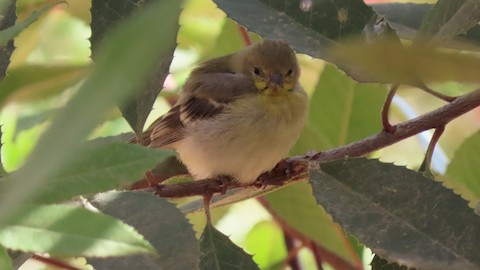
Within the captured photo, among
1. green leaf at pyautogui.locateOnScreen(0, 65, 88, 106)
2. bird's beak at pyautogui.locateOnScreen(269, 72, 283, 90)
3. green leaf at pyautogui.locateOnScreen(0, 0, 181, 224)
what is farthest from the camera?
bird's beak at pyautogui.locateOnScreen(269, 72, 283, 90)

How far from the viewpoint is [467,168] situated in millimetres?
1325

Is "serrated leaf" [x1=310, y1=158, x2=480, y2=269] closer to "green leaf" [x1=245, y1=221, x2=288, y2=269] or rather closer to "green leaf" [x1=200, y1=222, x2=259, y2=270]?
"green leaf" [x1=200, y1=222, x2=259, y2=270]

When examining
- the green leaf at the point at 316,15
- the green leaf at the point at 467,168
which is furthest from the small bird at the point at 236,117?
the green leaf at the point at 316,15

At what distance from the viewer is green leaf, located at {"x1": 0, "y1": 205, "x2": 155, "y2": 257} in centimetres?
54

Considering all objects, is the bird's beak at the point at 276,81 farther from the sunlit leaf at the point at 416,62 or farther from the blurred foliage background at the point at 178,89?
the sunlit leaf at the point at 416,62

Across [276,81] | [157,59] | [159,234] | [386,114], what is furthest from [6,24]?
[276,81]

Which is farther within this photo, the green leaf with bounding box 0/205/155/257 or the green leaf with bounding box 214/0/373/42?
the green leaf with bounding box 214/0/373/42

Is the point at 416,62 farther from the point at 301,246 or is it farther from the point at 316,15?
the point at 301,246

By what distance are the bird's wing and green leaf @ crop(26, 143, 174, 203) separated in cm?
99

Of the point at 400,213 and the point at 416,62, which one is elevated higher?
the point at 416,62

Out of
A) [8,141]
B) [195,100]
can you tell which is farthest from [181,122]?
[8,141]

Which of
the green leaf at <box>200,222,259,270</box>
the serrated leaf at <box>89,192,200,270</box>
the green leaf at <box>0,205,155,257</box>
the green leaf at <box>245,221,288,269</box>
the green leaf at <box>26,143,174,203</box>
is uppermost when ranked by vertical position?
the green leaf at <box>26,143,174,203</box>

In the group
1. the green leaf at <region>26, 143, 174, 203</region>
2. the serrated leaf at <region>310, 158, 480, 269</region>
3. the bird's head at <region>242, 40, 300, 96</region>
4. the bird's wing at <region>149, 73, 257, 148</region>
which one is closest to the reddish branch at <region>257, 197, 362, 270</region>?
the bird's wing at <region>149, 73, 257, 148</region>

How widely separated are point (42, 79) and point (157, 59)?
0.61 meters
